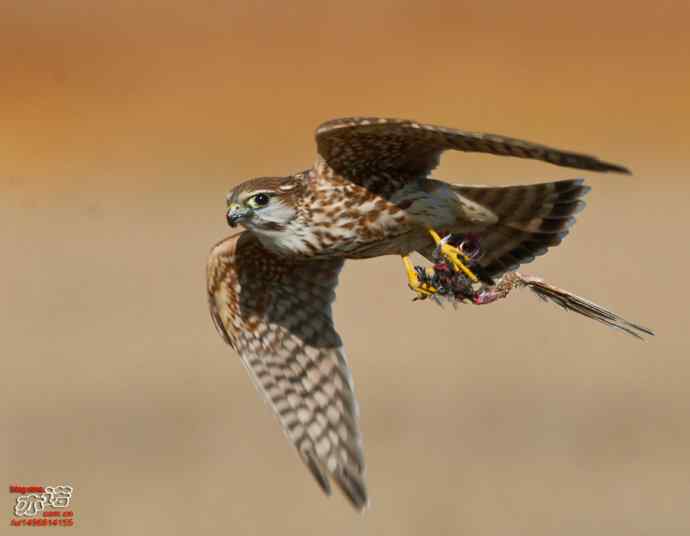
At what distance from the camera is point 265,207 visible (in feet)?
27.9

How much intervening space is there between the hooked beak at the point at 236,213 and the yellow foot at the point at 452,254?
2.93 feet

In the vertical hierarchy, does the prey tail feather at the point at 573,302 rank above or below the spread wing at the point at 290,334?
below

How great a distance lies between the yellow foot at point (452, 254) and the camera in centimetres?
855

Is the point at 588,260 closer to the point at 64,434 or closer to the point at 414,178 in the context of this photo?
the point at 64,434

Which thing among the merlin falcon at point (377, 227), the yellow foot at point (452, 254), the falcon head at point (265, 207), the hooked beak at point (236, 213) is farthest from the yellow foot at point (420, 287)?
the hooked beak at point (236, 213)

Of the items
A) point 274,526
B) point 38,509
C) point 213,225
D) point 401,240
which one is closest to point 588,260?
point 213,225

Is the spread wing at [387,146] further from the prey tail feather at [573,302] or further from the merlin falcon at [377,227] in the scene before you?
the prey tail feather at [573,302]

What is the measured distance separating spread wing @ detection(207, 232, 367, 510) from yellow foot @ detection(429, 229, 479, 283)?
1.05m

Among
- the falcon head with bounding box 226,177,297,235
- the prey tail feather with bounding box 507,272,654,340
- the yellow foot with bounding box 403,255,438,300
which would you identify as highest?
the falcon head with bounding box 226,177,297,235

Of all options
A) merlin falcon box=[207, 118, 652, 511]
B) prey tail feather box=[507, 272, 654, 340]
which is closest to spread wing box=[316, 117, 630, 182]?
merlin falcon box=[207, 118, 652, 511]

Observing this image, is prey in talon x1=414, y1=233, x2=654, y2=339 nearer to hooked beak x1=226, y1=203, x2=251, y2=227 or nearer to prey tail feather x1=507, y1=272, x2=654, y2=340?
prey tail feather x1=507, y1=272, x2=654, y2=340

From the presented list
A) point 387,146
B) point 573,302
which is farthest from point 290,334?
point 573,302

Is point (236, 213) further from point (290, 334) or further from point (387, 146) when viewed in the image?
point (290, 334)

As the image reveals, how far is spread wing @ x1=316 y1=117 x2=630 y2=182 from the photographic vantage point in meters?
7.60
